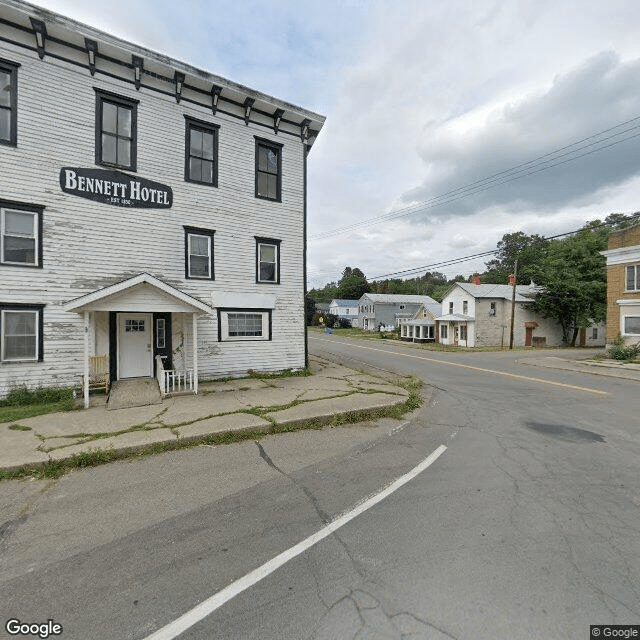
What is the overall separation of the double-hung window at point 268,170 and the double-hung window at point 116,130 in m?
4.10

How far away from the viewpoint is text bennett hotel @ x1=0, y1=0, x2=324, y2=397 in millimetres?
9141

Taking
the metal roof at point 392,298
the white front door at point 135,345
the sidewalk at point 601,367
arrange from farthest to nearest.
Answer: the metal roof at point 392,298, the sidewalk at point 601,367, the white front door at point 135,345

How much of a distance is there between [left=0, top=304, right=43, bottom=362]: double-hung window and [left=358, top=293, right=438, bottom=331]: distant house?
170 feet

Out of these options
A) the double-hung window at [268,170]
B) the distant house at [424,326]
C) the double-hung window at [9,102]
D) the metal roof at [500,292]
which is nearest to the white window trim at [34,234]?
the double-hung window at [9,102]

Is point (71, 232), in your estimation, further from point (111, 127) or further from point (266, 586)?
point (266, 586)

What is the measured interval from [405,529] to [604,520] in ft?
7.22

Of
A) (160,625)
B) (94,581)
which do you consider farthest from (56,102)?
(160,625)

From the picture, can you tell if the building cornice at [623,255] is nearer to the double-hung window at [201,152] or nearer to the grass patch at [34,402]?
the double-hung window at [201,152]

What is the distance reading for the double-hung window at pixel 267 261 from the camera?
12.8 meters

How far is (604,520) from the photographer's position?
3.71 m

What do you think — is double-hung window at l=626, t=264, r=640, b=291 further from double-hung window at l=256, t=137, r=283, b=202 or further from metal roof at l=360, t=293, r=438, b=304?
metal roof at l=360, t=293, r=438, b=304

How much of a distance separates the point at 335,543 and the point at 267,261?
35.5 ft

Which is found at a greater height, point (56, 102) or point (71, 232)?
point (56, 102)

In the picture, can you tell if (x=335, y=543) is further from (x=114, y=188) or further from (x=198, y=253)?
(x=114, y=188)
